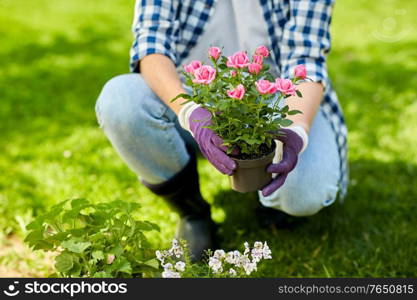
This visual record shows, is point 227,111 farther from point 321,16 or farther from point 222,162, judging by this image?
point 321,16

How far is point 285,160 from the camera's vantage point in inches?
58.9

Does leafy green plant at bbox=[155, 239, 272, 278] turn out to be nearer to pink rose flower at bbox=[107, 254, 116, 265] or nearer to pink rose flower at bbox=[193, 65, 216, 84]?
pink rose flower at bbox=[107, 254, 116, 265]

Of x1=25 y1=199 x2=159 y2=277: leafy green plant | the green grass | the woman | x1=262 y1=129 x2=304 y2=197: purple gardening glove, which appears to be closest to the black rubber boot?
the woman

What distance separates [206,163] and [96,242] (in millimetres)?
1253

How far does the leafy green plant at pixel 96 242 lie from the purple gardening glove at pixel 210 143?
26 centimetres

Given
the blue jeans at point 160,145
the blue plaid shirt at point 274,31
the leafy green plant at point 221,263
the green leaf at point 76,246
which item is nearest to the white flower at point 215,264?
the leafy green plant at point 221,263

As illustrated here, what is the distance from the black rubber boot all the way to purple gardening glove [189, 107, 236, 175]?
1.49 ft

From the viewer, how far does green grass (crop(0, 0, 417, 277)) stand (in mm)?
2080

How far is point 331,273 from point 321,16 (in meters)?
0.89

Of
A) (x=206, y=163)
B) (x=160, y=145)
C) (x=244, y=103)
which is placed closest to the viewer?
(x=244, y=103)

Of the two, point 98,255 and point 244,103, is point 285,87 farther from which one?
point 98,255

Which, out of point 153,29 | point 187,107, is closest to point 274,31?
point 153,29

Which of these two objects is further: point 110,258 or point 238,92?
point 110,258

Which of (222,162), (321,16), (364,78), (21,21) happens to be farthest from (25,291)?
(21,21)
